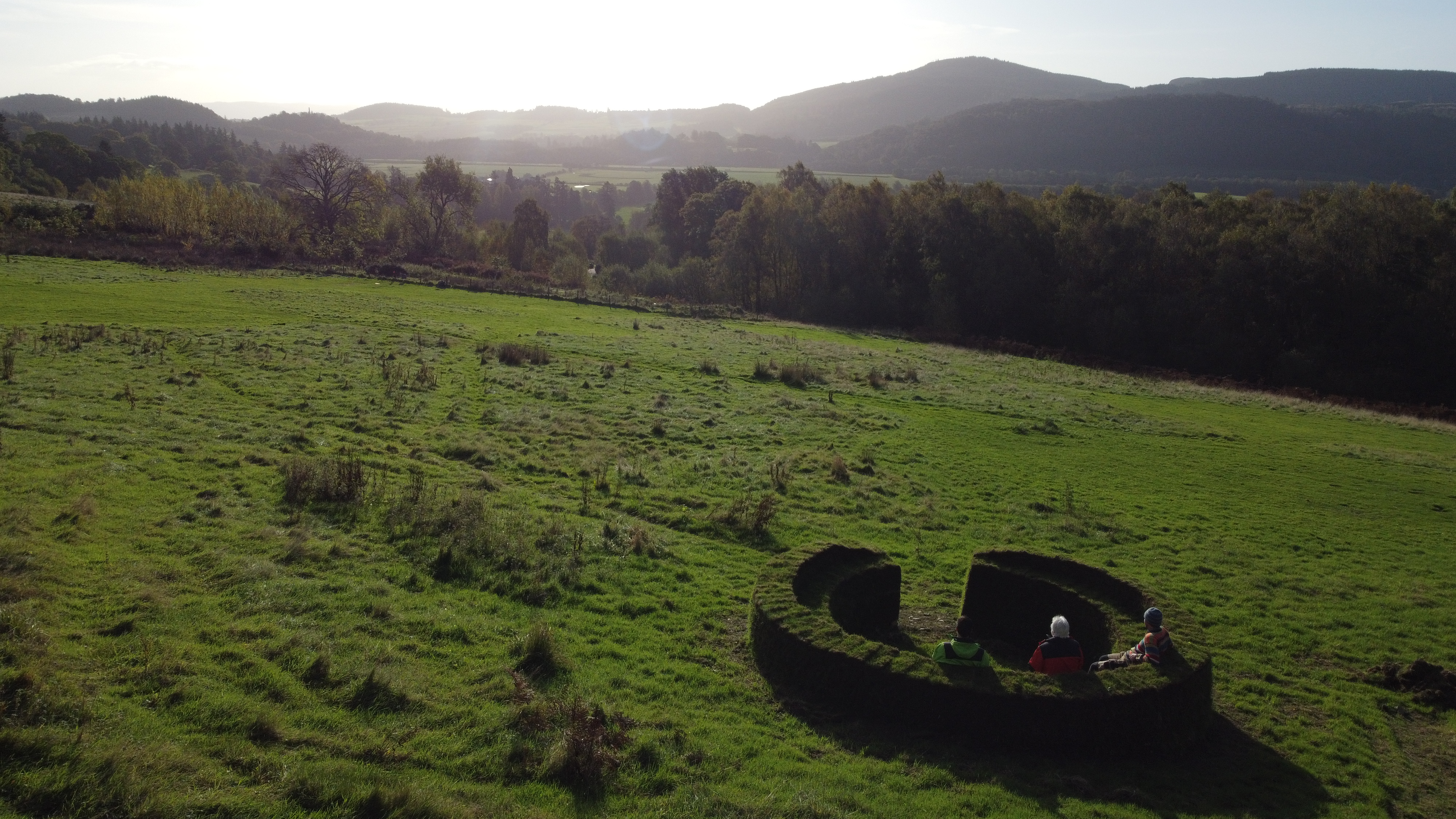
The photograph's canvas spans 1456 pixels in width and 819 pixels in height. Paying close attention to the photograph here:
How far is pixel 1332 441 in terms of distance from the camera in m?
31.5

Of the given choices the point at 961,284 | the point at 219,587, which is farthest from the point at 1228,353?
the point at 219,587

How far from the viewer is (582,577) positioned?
13359 millimetres

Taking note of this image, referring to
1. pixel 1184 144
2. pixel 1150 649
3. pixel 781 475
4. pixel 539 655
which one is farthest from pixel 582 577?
pixel 1184 144

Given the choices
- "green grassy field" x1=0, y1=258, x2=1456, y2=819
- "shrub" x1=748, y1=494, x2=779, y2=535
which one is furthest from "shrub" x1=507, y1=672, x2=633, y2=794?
"shrub" x1=748, y1=494, x2=779, y2=535

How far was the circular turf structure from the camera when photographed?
938cm

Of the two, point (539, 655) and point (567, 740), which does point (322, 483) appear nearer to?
point (539, 655)

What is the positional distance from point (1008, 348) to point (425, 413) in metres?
46.7

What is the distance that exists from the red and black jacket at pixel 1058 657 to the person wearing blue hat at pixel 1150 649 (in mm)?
275

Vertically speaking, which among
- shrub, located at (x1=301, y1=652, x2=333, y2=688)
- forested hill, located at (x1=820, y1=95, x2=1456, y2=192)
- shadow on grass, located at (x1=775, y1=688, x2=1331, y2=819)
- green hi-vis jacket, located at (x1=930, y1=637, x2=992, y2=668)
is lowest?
shadow on grass, located at (x1=775, y1=688, x2=1331, y2=819)

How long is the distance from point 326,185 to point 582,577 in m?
84.3

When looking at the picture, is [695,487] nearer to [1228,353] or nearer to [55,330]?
[55,330]

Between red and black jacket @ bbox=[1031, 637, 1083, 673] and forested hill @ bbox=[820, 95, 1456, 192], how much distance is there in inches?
5177

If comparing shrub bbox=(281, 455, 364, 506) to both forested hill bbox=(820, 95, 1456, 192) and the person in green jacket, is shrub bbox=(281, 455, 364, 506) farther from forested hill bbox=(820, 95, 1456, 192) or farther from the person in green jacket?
forested hill bbox=(820, 95, 1456, 192)

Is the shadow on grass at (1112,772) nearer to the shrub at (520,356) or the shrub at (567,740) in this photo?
the shrub at (567,740)
